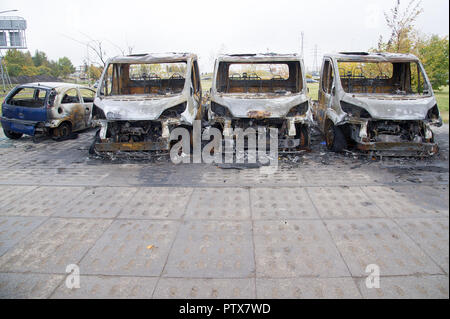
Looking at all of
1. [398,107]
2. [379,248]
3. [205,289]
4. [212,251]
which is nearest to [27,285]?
[205,289]

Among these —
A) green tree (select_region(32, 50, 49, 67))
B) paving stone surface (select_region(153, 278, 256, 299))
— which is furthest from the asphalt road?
green tree (select_region(32, 50, 49, 67))

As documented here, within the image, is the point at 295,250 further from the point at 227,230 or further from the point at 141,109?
the point at 141,109

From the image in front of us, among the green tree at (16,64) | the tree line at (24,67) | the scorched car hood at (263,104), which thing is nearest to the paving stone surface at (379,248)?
the scorched car hood at (263,104)

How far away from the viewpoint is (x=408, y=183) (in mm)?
5348

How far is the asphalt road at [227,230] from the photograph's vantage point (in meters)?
2.93

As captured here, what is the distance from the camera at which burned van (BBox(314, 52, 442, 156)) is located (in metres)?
6.24

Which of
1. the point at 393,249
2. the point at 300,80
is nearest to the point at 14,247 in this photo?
the point at 393,249

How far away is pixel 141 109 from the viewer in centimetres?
656

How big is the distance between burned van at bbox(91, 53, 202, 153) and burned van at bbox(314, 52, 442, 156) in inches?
126

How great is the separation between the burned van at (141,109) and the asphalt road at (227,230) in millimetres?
760

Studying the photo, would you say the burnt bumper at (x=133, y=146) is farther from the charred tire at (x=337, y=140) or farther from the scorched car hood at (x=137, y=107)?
the charred tire at (x=337, y=140)

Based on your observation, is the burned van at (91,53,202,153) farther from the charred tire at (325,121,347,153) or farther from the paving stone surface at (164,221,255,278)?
the charred tire at (325,121,347,153)

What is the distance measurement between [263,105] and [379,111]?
223 centimetres
